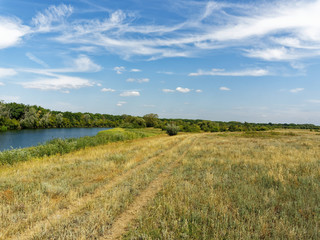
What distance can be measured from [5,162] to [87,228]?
53.1 ft

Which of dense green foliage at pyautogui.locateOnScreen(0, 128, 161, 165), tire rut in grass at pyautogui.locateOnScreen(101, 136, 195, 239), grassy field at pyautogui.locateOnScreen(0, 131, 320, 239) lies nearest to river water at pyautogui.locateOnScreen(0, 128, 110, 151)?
dense green foliage at pyautogui.locateOnScreen(0, 128, 161, 165)

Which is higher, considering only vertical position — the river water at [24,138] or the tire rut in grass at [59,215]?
the tire rut in grass at [59,215]

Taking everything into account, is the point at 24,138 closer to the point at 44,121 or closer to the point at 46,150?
the point at 46,150

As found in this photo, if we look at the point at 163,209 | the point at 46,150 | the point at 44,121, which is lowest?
the point at 46,150

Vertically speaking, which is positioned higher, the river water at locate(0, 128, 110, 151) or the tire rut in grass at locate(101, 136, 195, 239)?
the tire rut in grass at locate(101, 136, 195, 239)

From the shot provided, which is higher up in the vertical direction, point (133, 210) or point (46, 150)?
point (133, 210)

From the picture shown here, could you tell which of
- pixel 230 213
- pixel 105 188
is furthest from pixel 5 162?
pixel 230 213

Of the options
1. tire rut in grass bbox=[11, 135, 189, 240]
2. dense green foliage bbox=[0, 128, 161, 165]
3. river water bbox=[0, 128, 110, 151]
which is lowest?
river water bbox=[0, 128, 110, 151]

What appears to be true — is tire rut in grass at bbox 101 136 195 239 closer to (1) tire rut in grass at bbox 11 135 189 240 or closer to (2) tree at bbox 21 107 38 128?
(1) tire rut in grass at bbox 11 135 189 240

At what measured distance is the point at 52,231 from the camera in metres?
4.63

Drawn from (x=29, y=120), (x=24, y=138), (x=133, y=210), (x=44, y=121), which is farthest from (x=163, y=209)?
(x=44, y=121)

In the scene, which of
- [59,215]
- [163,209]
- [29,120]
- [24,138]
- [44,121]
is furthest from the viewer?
[44,121]

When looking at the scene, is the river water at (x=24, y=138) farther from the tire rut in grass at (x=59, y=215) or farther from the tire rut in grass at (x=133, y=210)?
the tire rut in grass at (x=133, y=210)

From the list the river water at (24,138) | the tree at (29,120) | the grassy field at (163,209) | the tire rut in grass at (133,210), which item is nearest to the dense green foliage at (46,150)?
the river water at (24,138)
